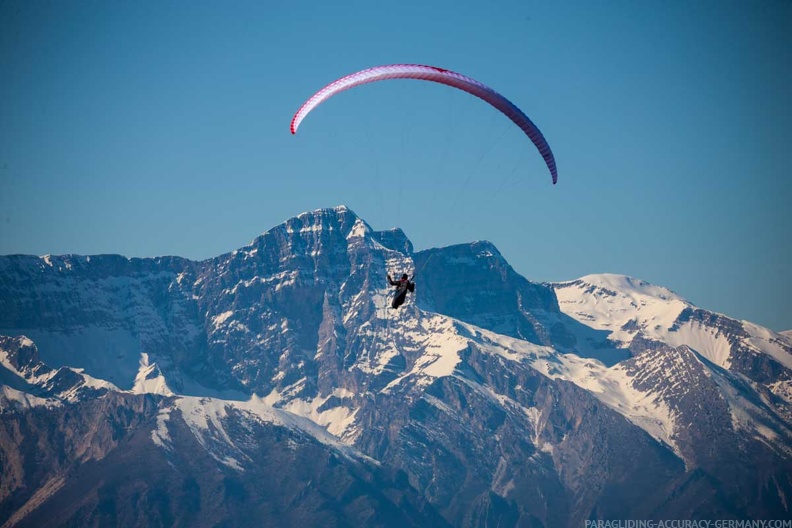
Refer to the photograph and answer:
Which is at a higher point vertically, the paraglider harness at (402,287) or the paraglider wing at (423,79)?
the paraglider wing at (423,79)

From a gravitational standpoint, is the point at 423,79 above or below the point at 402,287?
above

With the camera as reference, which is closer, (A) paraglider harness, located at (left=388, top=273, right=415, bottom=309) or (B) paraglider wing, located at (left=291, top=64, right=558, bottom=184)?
(B) paraglider wing, located at (left=291, top=64, right=558, bottom=184)

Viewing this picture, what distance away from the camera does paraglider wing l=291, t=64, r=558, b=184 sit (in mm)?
122375

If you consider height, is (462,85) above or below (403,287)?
above

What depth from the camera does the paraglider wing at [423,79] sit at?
401ft

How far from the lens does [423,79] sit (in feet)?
407

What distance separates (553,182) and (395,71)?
22.6m

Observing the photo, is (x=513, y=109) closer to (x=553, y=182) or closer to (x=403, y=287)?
(x=553, y=182)

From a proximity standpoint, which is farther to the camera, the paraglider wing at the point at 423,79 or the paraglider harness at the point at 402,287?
the paraglider harness at the point at 402,287

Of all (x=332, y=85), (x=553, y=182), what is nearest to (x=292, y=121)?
(x=332, y=85)

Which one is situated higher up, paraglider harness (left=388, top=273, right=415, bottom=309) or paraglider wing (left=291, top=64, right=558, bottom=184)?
paraglider wing (left=291, top=64, right=558, bottom=184)

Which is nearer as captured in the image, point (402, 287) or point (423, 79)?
point (423, 79)

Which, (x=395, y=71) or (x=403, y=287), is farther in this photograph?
(x=403, y=287)

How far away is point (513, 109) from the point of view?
13100 cm
